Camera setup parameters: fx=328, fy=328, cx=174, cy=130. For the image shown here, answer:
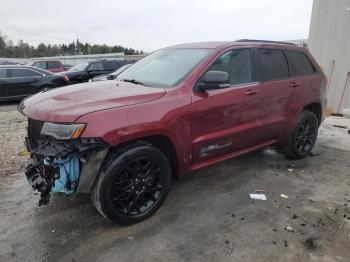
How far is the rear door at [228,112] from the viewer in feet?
12.1

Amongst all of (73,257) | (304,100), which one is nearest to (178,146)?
(73,257)

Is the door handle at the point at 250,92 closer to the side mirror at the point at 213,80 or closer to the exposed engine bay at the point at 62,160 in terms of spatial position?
the side mirror at the point at 213,80

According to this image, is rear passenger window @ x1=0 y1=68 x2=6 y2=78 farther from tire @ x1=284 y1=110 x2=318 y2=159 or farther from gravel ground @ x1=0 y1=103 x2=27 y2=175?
tire @ x1=284 y1=110 x2=318 y2=159

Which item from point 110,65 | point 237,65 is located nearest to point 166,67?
point 237,65

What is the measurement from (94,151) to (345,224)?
2663mm

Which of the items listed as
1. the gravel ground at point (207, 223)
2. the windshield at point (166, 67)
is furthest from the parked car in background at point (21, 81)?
the windshield at point (166, 67)

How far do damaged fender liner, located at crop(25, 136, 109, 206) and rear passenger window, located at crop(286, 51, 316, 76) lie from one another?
332cm

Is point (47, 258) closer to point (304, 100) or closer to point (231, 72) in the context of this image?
point (231, 72)

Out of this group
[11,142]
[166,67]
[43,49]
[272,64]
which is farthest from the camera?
[43,49]

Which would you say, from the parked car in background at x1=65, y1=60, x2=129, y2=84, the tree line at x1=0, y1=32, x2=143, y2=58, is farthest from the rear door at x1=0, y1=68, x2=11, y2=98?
the tree line at x1=0, y1=32, x2=143, y2=58

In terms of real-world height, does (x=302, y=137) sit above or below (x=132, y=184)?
above

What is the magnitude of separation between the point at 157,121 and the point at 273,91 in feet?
6.60

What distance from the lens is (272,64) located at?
4.66 metres

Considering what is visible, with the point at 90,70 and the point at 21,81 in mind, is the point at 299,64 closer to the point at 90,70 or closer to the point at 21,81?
the point at 21,81
